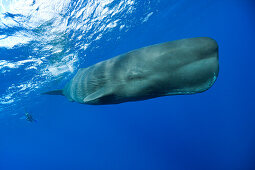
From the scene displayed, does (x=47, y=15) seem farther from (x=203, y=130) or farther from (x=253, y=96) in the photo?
(x=253, y=96)

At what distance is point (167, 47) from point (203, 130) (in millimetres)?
42924

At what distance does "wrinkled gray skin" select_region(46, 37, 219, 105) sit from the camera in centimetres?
170

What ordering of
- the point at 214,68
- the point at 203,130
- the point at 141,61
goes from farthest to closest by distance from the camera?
1. the point at 203,130
2. the point at 141,61
3. the point at 214,68

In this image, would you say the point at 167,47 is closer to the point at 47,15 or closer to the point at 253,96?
the point at 47,15

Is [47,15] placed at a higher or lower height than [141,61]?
higher

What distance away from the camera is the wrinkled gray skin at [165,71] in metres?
1.70

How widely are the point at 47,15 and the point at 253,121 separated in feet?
150

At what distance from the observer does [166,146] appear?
36875 millimetres

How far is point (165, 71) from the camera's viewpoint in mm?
1877

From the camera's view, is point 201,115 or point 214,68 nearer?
point 214,68

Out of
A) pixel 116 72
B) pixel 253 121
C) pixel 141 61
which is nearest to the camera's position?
pixel 141 61

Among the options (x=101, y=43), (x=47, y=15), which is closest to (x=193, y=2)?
(x=101, y=43)

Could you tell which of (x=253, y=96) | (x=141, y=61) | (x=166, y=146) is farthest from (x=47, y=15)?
(x=253, y=96)

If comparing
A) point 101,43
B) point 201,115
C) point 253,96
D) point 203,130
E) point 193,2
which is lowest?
point 203,130
